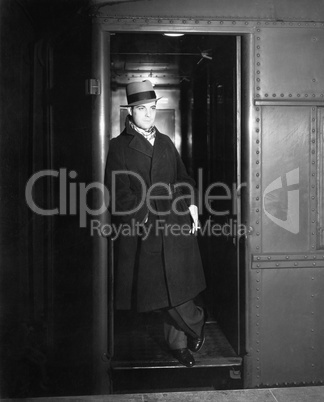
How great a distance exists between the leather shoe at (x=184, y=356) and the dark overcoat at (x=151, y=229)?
410 millimetres

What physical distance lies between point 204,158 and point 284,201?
184cm

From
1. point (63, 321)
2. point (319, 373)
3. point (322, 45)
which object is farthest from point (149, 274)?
point (322, 45)

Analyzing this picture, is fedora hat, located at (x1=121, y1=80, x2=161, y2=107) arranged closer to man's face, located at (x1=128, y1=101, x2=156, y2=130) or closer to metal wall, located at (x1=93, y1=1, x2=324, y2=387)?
man's face, located at (x1=128, y1=101, x2=156, y2=130)

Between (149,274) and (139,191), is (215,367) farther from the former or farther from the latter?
(139,191)

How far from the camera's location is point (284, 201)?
392 centimetres

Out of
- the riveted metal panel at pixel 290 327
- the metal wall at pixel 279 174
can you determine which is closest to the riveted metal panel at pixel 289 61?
the metal wall at pixel 279 174

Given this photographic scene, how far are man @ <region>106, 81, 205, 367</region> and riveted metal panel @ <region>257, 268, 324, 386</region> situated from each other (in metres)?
0.57

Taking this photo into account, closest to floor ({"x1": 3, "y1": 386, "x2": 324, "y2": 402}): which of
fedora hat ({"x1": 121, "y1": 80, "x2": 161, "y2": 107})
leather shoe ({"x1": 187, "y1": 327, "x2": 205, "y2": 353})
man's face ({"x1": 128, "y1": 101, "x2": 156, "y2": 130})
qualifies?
leather shoe ({"x1": 187, "y1": 327, "x2": 205, "y2": 353})

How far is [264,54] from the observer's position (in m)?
3.82

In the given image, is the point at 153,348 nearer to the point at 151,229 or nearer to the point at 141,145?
the point at 151,229

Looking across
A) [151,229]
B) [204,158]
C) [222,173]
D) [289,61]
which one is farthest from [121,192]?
[204,158]

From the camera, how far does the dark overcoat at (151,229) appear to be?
389 centimetres

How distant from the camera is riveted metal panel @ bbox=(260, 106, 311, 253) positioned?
3.89m

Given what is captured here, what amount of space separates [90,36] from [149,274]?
195cm
